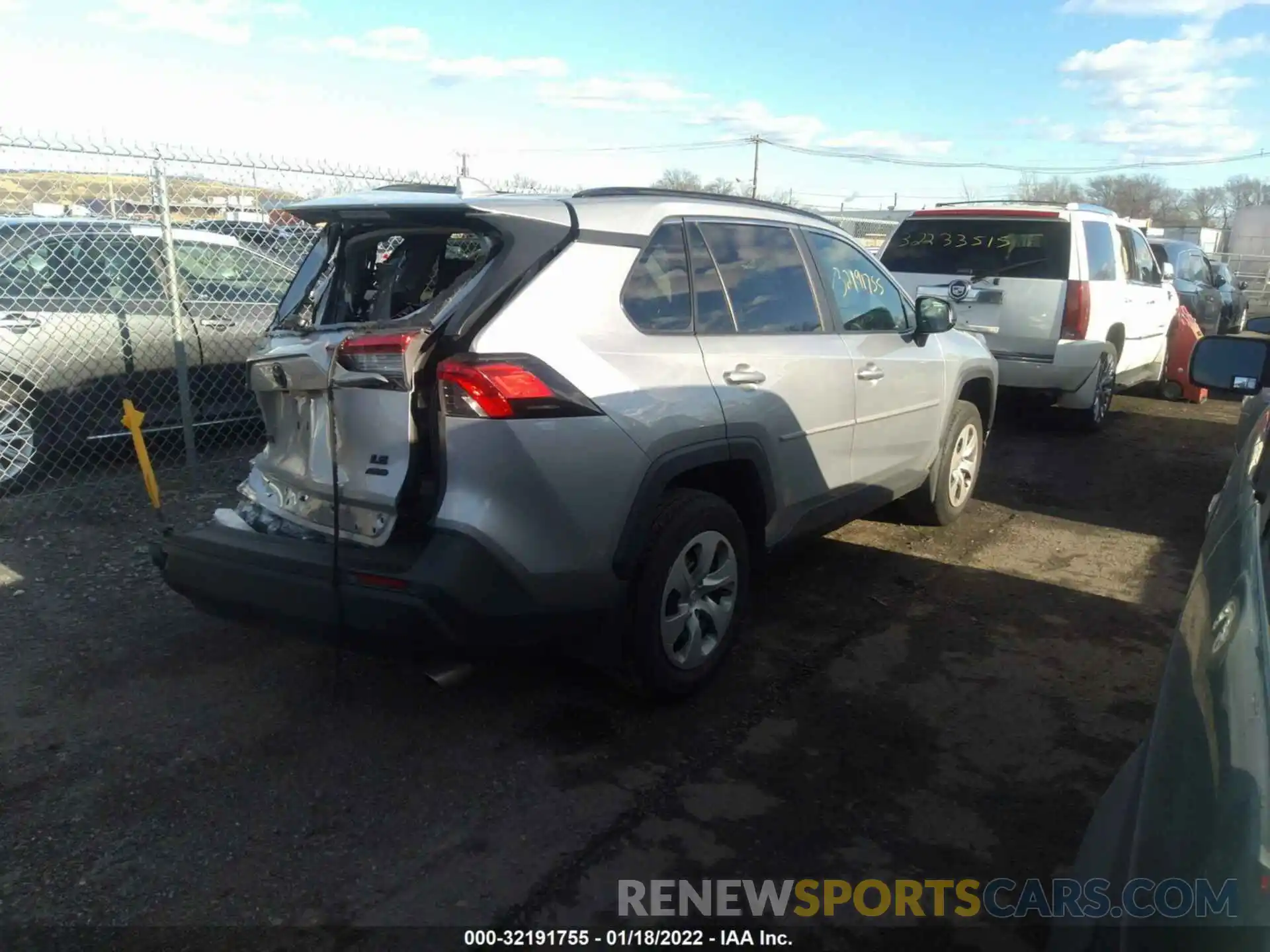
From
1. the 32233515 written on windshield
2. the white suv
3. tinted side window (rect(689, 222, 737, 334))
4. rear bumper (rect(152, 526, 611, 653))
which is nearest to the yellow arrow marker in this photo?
rear bumper (rect(152, 526, 611, 653))

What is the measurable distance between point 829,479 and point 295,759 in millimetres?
2557

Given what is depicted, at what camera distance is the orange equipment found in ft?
35.7

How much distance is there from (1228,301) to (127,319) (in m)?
16.2

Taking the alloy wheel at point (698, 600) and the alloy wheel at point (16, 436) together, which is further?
the alloy wheel at point (16, 436)

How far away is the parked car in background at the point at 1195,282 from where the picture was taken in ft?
46.8

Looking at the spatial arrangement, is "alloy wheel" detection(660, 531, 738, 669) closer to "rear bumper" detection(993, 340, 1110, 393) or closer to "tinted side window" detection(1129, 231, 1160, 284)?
"rear bumper" detection(993, 340, 1110, 393)

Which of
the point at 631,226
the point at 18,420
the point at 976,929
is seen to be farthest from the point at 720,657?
the point at 18,420

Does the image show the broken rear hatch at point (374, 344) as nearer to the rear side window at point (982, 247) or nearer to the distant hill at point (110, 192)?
the distant hill at point (110, 192)

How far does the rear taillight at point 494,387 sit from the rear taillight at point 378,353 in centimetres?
13

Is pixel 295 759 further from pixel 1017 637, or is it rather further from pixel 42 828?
pixel 1017 637

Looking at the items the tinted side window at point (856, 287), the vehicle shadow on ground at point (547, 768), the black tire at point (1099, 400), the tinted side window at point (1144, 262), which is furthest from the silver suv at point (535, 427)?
the tinted side window at point (1144, 262)

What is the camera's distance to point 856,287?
490 cm

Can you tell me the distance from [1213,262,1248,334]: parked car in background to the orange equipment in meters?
5.04

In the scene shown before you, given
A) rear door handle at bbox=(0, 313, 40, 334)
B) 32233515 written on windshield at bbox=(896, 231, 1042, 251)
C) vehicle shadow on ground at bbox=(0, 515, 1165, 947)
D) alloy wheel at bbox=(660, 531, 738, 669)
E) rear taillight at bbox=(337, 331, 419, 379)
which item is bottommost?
vehicle shadow on ground at bbox=(0, 515, 1165, 947)
